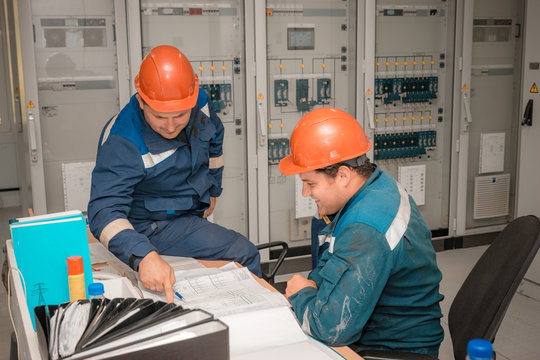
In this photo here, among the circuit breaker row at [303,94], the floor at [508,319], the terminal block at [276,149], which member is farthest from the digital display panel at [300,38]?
the floor at [508,319]

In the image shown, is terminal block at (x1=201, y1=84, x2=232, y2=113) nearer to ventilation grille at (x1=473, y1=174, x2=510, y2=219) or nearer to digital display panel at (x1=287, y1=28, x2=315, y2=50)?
digital display panel at (x1=287, y1=28, x2=315, y2=50)

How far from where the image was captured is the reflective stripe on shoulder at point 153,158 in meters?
2.39

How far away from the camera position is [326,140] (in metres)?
1.72

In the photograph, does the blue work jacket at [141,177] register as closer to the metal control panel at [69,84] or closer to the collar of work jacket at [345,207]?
the collar of work jacket at [345,207]

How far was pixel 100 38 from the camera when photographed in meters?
3.88

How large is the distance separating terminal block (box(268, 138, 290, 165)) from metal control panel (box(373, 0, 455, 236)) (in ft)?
2.64

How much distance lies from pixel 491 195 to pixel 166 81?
381 centimetres

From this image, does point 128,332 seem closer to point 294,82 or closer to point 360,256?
point 360,256

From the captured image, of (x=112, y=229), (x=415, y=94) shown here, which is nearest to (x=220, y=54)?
(x=415, y=94)

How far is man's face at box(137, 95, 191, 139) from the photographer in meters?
2.32

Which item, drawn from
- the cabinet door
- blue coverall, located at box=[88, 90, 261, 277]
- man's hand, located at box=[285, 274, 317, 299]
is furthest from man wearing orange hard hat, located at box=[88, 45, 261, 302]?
the cabinet door

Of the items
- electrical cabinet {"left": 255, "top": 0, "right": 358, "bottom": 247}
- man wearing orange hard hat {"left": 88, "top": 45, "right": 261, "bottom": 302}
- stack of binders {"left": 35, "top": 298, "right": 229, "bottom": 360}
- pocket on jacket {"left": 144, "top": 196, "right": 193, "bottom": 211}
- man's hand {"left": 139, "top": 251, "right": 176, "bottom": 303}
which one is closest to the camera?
stack of binders {"left": 35, "top": 298, "right": 229, "bottom": 360}

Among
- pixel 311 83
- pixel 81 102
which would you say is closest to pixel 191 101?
pixel 81 102

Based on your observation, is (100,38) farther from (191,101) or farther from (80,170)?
(191,101)
